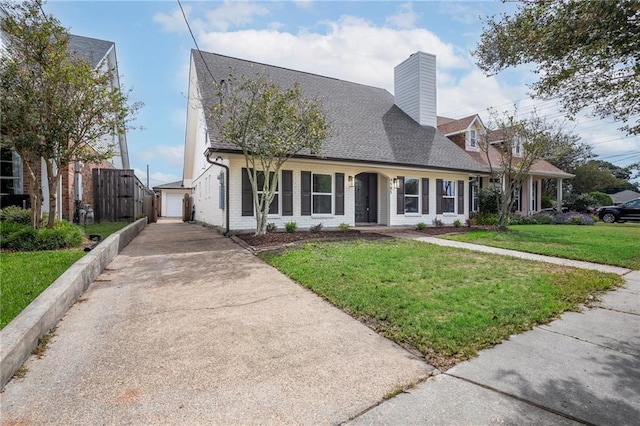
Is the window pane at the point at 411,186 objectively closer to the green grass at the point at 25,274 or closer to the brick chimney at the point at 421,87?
the brick chimney at the point at 421,87

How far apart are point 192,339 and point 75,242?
18.2 ft

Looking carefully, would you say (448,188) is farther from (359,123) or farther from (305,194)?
(305,194)

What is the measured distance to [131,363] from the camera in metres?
2.82

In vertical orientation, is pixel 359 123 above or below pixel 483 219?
above

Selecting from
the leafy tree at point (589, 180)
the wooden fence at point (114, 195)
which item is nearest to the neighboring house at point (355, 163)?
the wooden fence at point (114, 195)

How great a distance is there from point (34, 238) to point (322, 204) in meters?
8.37

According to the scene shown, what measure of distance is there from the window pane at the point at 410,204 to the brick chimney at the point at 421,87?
202 inches

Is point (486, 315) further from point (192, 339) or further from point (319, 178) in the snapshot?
point (319, 178)


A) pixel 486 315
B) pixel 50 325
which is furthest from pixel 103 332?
pixel 486 315

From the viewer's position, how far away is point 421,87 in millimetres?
17219

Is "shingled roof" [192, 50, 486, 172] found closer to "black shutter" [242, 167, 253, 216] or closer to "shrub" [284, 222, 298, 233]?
"black shutter" [242, 167, 253, 216]

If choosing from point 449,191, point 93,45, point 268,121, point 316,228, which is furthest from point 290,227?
point 93,45

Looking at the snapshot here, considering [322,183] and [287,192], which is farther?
[322,183]

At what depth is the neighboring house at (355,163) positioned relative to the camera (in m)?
11.7
